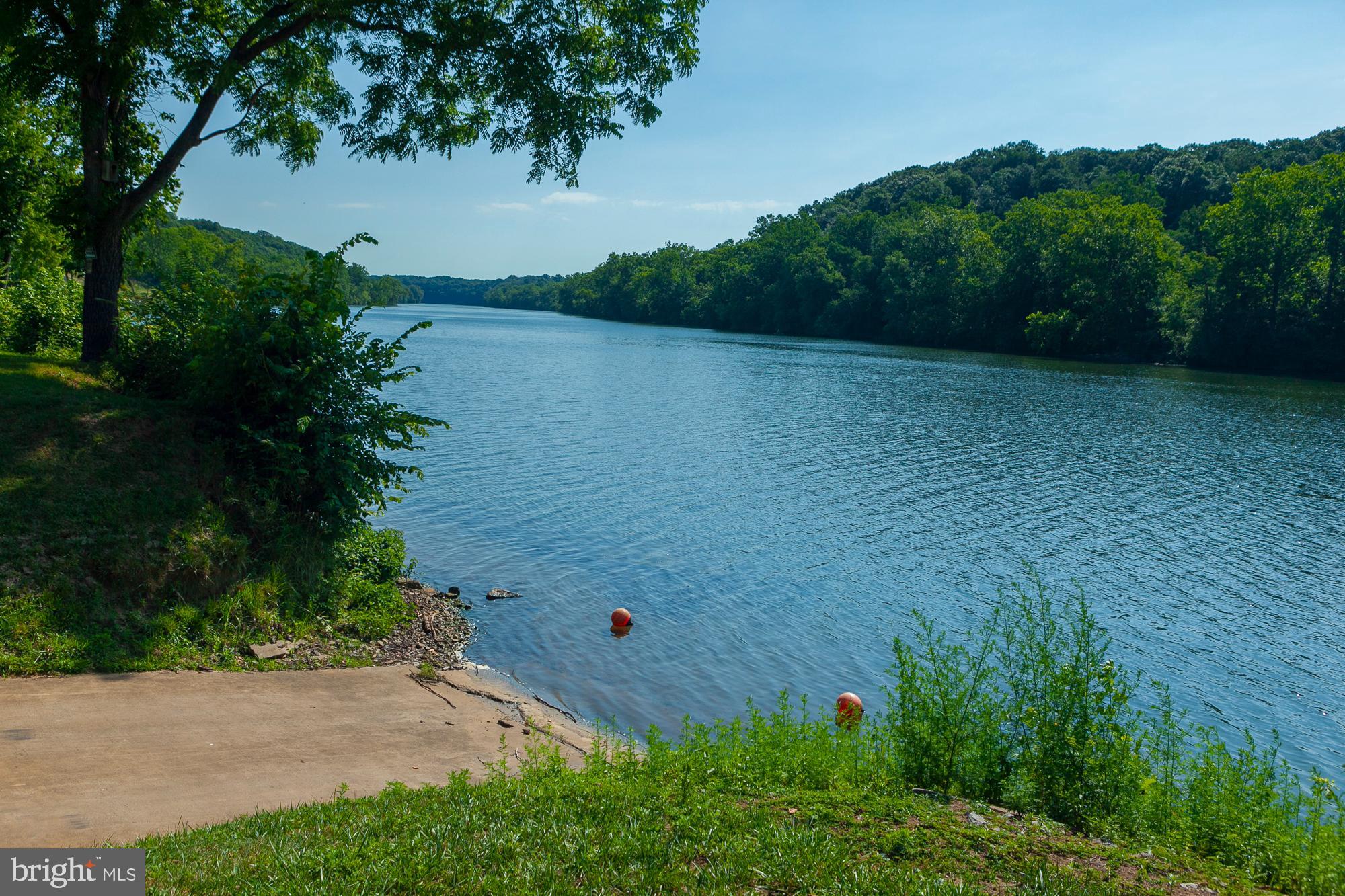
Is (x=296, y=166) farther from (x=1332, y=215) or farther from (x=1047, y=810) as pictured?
(x=1332, y=215)

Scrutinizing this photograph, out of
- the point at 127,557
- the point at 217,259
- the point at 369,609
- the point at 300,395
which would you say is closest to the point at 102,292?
the point at 300,395

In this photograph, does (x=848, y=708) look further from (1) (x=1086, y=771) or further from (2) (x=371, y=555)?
(2) (x=371, y=555)

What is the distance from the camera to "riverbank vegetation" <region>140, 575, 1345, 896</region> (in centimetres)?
509

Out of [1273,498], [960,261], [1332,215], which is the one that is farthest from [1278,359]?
[1273,498]

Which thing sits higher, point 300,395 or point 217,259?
point 217,259

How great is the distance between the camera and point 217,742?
760 cm

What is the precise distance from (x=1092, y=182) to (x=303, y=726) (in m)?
142

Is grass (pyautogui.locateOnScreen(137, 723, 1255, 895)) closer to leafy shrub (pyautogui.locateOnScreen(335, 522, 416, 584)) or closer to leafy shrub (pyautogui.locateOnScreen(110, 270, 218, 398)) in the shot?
leafy shrub (pyautogui.locateOnScreen(335, 522, 416, 584))

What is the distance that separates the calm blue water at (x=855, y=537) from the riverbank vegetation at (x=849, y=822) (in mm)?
3757

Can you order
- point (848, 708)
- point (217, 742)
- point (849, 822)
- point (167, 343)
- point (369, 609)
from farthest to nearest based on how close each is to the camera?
point (167, 343), point (369, 609), point (848, 708), point (217, 742), point (849, 822)

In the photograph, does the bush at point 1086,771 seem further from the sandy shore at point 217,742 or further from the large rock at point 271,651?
the large rock at point 271,651

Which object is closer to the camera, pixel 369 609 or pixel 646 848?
pixel 646 848

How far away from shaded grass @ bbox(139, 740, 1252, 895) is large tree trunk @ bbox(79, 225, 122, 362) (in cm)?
1059

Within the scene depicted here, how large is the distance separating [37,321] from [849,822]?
1925 centimetres
